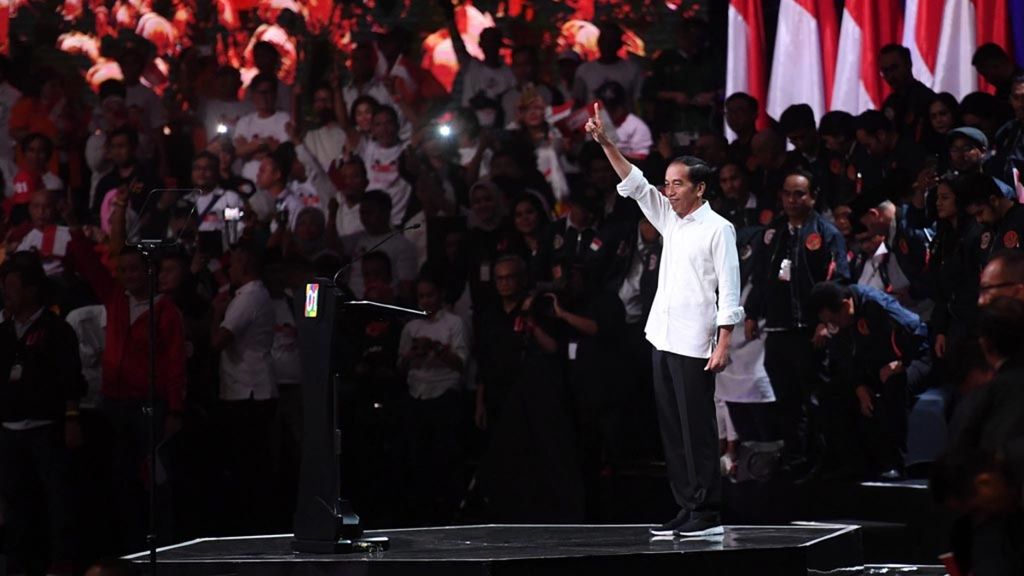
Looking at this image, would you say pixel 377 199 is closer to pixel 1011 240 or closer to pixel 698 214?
pixel 698 214

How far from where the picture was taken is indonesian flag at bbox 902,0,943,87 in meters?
12.1

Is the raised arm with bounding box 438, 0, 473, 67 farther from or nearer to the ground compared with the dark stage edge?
farther from the ground

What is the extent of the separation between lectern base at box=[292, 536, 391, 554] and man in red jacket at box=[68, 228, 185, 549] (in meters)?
2.56

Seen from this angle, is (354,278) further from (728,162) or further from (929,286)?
(929,286)

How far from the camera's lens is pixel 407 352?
1118cm

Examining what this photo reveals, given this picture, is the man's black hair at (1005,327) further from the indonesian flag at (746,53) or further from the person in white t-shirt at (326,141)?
the person in white t-shirt at (326,141)

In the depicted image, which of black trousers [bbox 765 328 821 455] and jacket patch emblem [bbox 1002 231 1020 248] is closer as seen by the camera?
jacket patch emblem [bbox 1002 231 1020 248]

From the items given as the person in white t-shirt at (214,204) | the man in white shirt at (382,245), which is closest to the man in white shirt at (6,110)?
the person in white t-shirt at (214,204)

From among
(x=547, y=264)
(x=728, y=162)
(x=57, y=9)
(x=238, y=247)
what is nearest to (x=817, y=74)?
(x=728, y=162)

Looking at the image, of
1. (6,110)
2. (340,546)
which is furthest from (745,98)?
(6,110)

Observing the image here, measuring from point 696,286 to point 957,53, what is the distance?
15.6ft

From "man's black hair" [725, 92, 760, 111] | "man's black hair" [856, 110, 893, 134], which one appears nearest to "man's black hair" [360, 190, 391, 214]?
"man's black hair" [725, 92, 760, 111]

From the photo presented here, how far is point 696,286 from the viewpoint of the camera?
800cm

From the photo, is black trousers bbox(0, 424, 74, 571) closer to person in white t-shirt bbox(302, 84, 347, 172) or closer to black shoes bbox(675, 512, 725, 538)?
person in white t-shirt bbox(302, 84, 347, 172)
